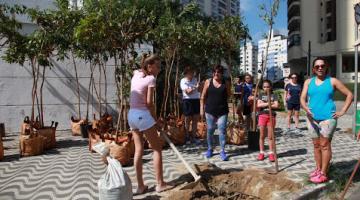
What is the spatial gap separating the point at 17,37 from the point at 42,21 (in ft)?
2.29

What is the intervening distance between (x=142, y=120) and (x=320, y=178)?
2.69 meters

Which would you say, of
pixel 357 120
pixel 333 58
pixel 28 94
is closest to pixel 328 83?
pixel 357 120

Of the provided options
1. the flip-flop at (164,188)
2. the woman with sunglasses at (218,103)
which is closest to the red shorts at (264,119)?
the woman with sunglasses at (218,103)

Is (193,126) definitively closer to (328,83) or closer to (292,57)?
(328,83)

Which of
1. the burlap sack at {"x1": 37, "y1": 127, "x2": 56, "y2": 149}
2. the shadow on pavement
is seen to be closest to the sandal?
the shadow on pavement

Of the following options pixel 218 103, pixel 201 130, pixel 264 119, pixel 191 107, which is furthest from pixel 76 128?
pixel 264 119

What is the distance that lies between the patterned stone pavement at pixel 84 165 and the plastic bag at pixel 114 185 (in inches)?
34.6

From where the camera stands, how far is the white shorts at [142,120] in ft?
17.6

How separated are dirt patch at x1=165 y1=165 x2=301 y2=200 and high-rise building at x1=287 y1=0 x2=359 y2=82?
44.0 m

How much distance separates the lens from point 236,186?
5949 millimetres

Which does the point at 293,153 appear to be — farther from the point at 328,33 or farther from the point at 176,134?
the point at 328,33

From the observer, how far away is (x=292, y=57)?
69.6m

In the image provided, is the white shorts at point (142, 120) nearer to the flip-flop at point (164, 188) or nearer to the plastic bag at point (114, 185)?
the plastic bag at point (114, 185)

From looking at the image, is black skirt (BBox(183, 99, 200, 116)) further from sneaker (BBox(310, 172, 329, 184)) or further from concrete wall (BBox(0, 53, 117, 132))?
concrete wall (BBox(0, 53, 117, 132))
